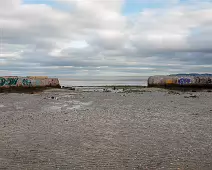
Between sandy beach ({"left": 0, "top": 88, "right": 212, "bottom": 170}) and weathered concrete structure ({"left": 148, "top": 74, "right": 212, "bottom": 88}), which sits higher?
weathered concrete structure ({"left": 148, "top": 74, "right": 212, "bottom": 88})

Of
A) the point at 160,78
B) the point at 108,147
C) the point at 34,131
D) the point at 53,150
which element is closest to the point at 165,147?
the point at 108,147

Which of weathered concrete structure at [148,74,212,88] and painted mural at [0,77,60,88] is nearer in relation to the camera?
painted mural at [0,77,60,88]

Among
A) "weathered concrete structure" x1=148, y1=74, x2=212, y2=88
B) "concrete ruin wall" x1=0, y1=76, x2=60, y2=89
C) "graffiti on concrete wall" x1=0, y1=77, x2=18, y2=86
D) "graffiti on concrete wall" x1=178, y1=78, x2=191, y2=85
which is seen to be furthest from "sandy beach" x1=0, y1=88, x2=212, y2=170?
"graffiti on concrete wall" x1=178, y1=78, x2=191, y2=85

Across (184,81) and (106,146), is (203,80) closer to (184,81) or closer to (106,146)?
(184,81)

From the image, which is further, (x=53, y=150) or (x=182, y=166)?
(x=53, y=150)

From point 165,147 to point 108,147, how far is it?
1671 millimetres

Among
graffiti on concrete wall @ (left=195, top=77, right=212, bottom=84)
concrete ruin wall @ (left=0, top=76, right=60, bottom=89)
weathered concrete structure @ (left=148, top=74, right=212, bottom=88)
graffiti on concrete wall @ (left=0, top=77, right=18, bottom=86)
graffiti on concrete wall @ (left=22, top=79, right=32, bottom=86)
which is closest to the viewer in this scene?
graffiti on concrete wall @ (left=0, top=77, right=18, bottom=86)

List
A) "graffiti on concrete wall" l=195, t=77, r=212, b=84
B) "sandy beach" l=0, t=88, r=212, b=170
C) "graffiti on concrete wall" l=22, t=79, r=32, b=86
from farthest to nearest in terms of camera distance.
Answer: "graffiti on concrete wall" l=195, t=77, r=212, b=84 < "graffiti on concrete wall" l=22, t=79, r=32, b=86 < "sandy beach" l=0, t=88, r=212, b=170

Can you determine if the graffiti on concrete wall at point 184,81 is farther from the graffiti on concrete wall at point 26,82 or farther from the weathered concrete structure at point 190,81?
the graffiti on concrete wall at point 26,82

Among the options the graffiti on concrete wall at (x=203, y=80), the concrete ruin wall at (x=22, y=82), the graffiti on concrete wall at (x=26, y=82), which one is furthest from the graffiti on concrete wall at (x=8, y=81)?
the graffiti on concrete wall at (x=203, y=80)

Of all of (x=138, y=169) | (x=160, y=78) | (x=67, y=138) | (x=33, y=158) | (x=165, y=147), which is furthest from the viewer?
(x=160, y=78)

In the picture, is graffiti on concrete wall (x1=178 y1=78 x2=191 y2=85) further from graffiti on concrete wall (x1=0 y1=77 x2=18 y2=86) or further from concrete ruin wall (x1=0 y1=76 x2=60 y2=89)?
graffiti on concrete wall (x1=0 y1=77 x2=18 y2=86)

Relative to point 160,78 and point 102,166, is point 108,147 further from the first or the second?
point 160,78

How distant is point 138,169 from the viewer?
608cm
